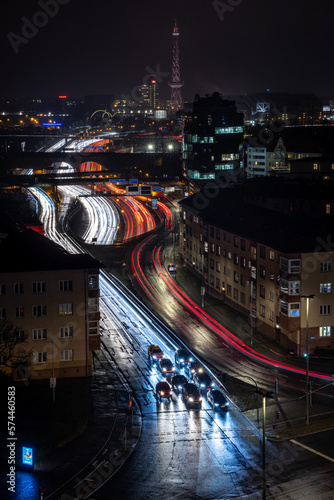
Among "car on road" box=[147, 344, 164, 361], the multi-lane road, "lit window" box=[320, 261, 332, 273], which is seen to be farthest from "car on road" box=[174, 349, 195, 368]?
"lit window" box=[320, 261, 332, 273]

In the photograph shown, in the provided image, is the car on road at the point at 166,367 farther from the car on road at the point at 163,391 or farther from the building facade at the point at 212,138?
the building facade at the point at 212,138

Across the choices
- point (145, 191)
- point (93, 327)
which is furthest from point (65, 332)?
point (145, 191)

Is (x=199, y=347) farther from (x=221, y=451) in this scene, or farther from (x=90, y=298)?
(x=221, y=451)

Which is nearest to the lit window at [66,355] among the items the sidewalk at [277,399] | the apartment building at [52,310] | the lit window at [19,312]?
the apartment building at [52,310]

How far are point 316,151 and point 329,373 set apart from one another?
53566 millimetres

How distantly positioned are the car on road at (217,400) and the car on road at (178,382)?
2.00m

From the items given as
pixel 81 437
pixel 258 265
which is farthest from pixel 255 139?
pixel 81 437

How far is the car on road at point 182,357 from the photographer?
124 feet

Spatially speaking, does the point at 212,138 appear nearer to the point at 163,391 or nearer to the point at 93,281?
the point at 93,281

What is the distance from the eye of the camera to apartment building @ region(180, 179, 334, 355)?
40625 millimetres

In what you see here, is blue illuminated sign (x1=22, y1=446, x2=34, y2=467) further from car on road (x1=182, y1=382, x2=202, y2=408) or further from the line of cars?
car on road (x1=182, y1=382, x2=202, y2=408)

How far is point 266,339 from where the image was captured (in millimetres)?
42844

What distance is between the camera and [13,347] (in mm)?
33156

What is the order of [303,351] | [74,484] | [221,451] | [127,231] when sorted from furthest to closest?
[127,231] < [303,351] < [221,451] < [74,484]
